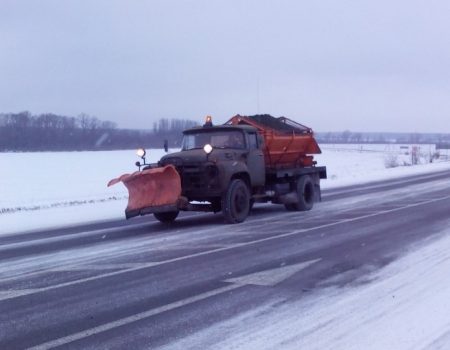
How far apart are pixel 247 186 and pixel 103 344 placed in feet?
32.6

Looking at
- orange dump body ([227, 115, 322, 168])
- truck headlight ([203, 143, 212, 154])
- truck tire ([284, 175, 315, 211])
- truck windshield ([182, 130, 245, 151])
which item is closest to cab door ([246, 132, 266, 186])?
truck windshield ([182, 130, 245, 151])

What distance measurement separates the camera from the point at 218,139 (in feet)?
52.7

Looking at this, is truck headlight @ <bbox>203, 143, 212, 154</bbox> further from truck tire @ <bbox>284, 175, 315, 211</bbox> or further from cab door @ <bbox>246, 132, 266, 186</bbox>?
truck tire @ <bbox>284, 175, 315, 211</bbox>

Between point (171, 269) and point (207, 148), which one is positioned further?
point (207, 148)

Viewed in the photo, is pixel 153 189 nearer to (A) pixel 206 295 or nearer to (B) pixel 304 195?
(B) pixel 304 195

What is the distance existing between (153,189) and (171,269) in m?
5.23

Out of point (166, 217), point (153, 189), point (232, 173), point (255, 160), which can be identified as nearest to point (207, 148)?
point (232, 173)

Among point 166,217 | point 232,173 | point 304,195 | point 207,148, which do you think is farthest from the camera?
point 304,195

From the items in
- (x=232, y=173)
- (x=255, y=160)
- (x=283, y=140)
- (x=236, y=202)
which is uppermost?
(x=283, y=140)

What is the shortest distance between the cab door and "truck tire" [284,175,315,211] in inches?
65.9

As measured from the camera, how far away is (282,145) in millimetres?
17891

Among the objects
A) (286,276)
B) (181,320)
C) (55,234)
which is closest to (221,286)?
(286,276)

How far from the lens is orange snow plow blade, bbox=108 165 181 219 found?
14.5 metres

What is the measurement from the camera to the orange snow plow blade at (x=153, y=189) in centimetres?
1450
